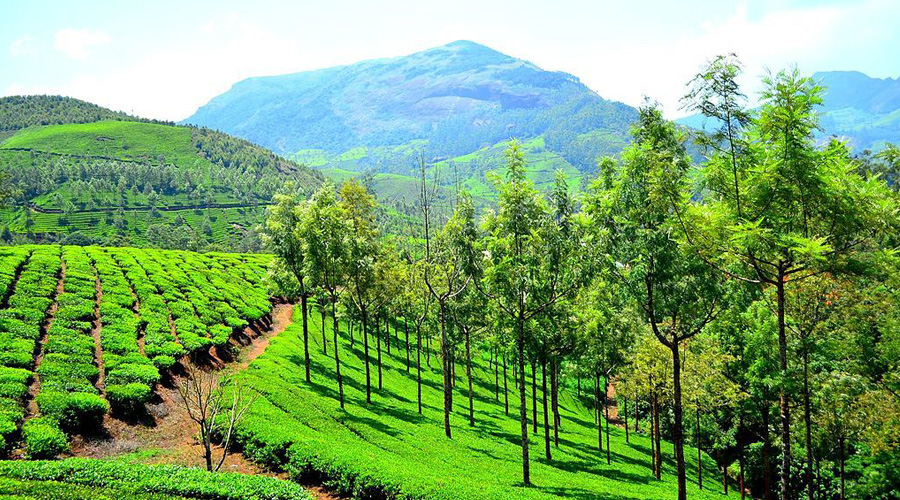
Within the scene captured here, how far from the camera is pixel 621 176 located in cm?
2030

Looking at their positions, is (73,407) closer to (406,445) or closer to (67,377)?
(67,377)

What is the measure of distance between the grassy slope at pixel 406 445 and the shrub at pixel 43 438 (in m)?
8.71

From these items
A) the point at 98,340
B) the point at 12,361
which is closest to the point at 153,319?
the point at 98,340

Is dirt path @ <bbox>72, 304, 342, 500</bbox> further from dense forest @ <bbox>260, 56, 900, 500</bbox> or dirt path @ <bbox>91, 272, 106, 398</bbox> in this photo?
dense forest @ <bbox>260, 56, 900, 500</bbox>

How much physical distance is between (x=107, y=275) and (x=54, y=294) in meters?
9.93

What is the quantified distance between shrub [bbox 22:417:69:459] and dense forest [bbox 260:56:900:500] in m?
17.3

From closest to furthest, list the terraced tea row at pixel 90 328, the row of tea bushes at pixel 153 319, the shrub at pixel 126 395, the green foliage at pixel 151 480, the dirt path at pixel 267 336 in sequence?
the green foliage at pixel 151 480
the terraced tea row at pixel 90 328
the shrub at pixel 126 395
the row of tea bushes at pixel 153 319
the dirt path at pixel 267 336

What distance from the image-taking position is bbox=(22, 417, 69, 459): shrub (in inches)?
858

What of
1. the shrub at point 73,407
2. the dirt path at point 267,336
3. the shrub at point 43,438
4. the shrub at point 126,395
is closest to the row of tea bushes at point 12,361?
the shrub at point 43,438

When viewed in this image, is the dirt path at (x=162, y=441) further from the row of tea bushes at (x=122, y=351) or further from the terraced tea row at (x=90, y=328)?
the row of tea bushes at (x=122, y=351)

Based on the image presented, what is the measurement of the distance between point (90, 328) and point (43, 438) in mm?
17323

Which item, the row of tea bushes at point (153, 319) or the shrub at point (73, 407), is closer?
the shrub at point (73, 407)

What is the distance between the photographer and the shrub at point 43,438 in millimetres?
21797

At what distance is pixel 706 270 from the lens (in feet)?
65.7
